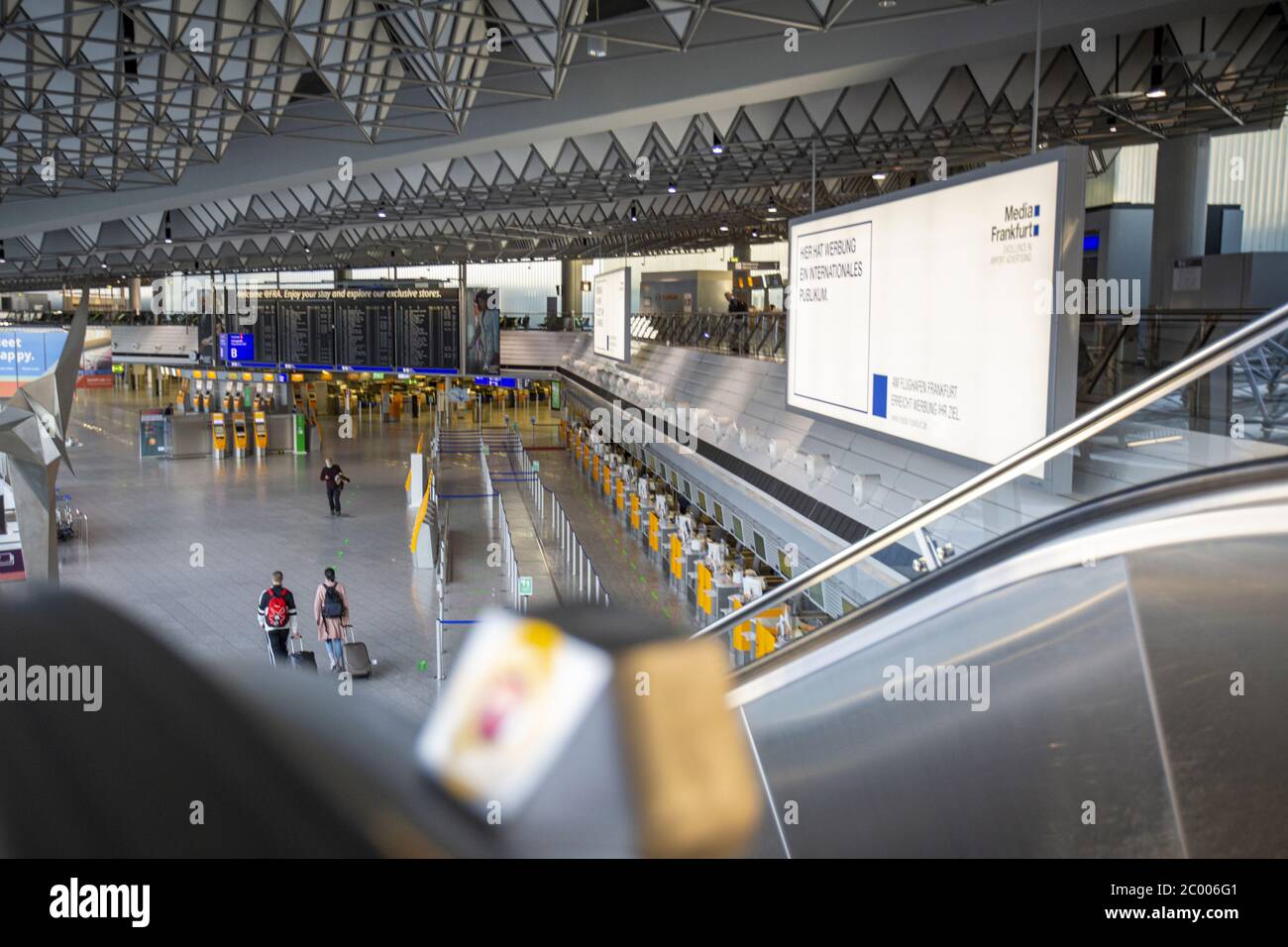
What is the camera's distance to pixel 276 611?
1263 centimetres

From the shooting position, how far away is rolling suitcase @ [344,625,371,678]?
40.9ft

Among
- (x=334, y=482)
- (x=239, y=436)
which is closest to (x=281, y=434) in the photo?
(x=239, y=436)

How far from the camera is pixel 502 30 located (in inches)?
726

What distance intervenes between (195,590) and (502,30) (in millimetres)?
11071

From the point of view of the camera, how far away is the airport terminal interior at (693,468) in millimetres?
1073

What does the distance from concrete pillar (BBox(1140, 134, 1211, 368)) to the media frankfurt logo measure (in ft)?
55.3

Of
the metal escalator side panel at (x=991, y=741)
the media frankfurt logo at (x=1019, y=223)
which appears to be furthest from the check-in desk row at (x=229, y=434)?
the metal escalator side panel at (x=991, y=741)

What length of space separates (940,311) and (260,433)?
31.8m

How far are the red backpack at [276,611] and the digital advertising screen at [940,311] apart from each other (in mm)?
6960

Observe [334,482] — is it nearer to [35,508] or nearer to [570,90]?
[35,508]

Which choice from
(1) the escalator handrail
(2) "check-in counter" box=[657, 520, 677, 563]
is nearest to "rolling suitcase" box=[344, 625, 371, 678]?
(2) "check-in counter" box=[657, 520, 677, 563]

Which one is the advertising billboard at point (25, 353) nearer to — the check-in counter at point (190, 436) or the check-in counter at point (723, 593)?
the check-in counter at point (723, 593)
